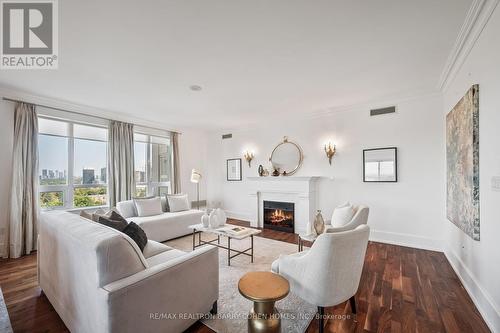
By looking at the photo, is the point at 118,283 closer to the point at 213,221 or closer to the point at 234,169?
the point at 213,221

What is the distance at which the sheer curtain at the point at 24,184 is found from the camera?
136 inches

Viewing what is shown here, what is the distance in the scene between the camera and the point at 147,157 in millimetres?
5594

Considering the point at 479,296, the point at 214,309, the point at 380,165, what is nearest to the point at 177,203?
the point at 214,309

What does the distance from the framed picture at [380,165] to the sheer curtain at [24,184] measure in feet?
19.4

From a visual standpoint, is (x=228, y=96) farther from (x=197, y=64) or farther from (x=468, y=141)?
(x=468, y=141)

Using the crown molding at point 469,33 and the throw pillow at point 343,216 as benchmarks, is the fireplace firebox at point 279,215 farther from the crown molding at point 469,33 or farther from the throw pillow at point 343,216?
the crown molding at point 469,33

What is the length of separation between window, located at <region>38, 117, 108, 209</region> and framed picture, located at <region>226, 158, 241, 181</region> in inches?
120

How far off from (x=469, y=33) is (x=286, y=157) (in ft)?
11.8

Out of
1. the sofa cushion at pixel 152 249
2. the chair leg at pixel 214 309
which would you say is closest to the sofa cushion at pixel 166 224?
the sofa cushion at pixel 152 249

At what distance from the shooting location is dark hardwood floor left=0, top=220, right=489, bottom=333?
6.19 ft

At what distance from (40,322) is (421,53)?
4.76 meters

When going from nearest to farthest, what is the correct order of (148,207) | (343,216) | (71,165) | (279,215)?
→ (343,216)
(71,165)
(148,207)
(279,215)

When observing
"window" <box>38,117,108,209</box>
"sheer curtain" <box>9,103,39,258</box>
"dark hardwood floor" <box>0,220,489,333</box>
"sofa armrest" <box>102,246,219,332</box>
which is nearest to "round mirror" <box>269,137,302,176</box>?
"dark hardwood floor" <box>0,220,489,333</box>

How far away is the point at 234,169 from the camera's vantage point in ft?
20.9
